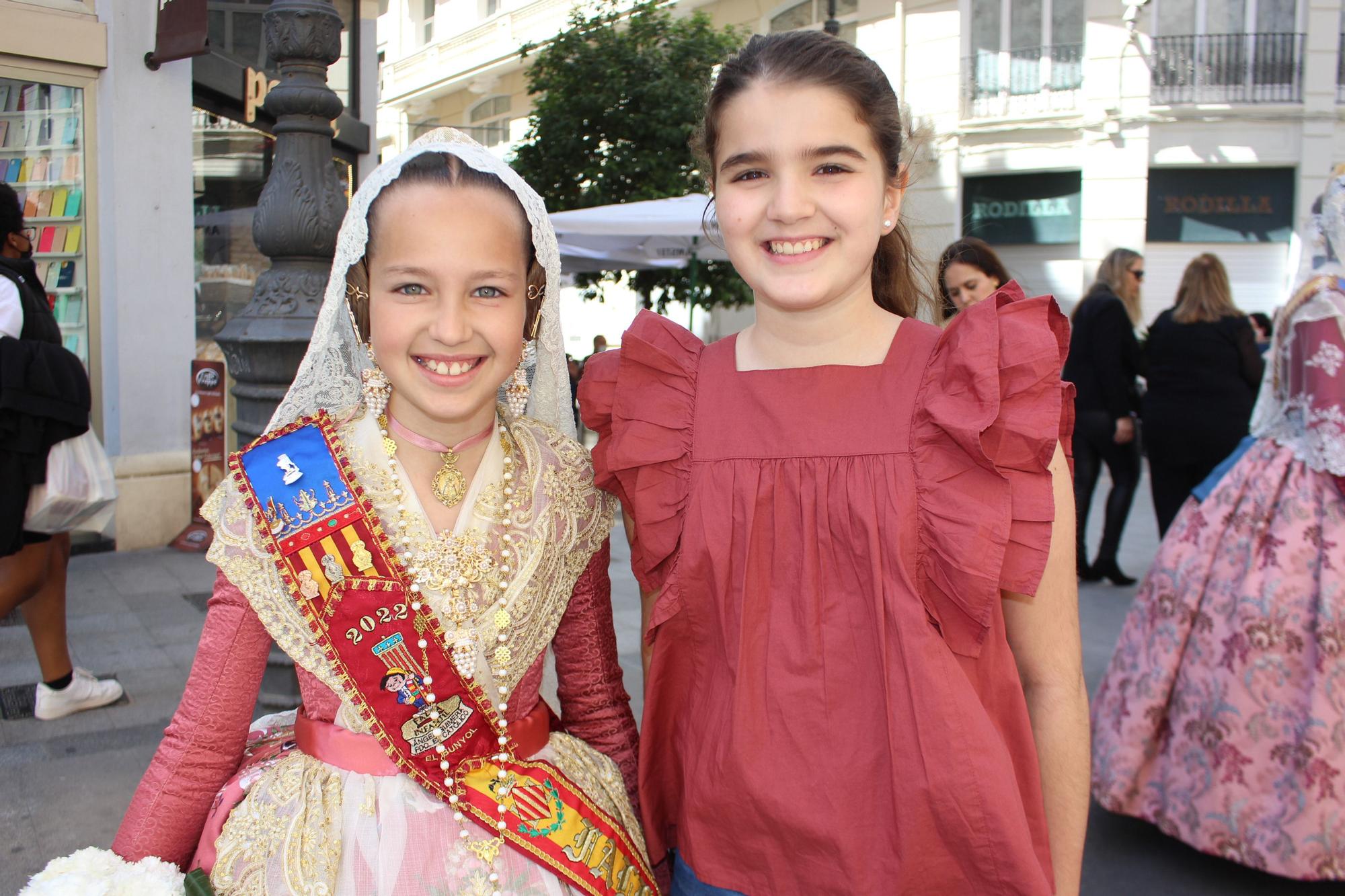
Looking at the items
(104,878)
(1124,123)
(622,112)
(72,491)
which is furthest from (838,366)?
(1124,123)

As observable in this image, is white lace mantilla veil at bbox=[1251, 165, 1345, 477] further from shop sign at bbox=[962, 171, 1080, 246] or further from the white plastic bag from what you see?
shop sign at bbox=[962, 171, 1080, 246]

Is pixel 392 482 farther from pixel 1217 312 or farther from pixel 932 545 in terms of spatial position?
pixel 1217 312

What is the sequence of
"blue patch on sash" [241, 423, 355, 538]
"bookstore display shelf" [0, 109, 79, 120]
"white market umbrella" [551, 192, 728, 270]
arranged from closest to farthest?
"blue patch on sash" [241, 423, 355, 538] < "bookstore display shelf" [0, 109, 79, 120] < "white market umbrella" [551, 192, 728, 270]

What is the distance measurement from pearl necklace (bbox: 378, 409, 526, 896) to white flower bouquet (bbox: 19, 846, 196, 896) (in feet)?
1.26

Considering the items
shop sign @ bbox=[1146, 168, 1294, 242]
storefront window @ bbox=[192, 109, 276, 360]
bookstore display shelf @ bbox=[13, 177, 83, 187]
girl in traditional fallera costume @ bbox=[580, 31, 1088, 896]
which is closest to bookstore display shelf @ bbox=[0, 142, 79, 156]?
bookstore display shelf @ bbox=[13, 177, 83, 187]

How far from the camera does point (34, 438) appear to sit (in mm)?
3736

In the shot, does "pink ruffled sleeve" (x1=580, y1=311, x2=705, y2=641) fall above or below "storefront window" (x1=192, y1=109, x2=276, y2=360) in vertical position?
below

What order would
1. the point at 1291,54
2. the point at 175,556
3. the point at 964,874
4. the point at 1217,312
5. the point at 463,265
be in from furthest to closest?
1. the point at 1291,54
2. the point at 175,556
3. the point at 1217,312
4. the point at 463,265
5. the point at 964,874

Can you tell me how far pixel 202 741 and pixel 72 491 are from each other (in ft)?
8.83

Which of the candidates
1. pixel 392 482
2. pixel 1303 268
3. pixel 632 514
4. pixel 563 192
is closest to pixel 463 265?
pixel 392 482

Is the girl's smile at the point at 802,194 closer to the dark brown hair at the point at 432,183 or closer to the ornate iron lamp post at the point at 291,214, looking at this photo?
the dark brown hair at the point at 432,183

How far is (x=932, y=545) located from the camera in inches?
57.0

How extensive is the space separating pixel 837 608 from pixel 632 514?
37 cm

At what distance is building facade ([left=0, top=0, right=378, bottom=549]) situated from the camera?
642 centimetres
